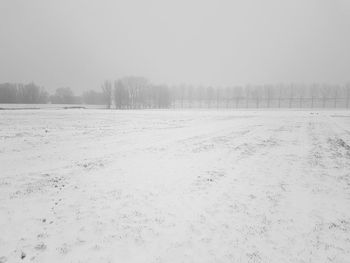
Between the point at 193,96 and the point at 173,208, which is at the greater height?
the point at 193,96

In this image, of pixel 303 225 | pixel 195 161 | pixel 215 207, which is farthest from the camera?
pixel 195 161

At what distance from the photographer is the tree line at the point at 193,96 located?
120m

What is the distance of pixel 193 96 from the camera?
149 m

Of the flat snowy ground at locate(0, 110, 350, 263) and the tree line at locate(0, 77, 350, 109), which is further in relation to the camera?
the tree line at locate(0, 77, 350, 109)

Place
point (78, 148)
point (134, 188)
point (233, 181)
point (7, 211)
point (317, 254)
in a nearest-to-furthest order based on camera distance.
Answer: point (317, 254) < point (7, 211) < point (134, 188) < point (233, 181) < point (78, 148)

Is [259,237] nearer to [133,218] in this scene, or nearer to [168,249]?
[168,249]

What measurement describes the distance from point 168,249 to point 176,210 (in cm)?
175

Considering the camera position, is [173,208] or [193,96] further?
[193,96]

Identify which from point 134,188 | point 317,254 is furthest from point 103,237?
point 317,254

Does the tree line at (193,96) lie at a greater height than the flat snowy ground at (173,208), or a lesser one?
greater

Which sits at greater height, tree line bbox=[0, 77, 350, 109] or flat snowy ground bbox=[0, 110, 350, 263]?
tree line bbox=[0, 77, 350, 109]

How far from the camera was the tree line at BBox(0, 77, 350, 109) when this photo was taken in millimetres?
119750

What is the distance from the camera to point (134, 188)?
8.65 metres

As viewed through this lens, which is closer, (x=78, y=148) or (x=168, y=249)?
(x=168, y=249)
